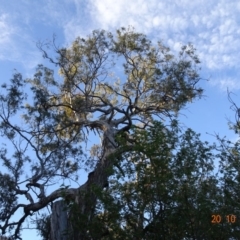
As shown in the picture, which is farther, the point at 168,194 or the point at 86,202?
the point at 86,202

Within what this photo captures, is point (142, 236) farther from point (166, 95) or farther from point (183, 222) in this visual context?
point (166, 95)

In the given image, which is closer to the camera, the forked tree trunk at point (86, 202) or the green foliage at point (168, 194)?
the green foliage at point (168, 194)

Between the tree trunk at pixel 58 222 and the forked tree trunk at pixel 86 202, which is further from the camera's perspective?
the tree trunk at pixel 58 222

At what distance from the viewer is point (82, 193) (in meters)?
8.16

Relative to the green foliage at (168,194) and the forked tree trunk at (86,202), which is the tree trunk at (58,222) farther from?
the green foliage at (168,194)

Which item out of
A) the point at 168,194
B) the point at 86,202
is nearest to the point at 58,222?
the point at 86,202

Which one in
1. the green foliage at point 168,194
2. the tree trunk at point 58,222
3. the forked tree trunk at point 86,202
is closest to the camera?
the green foliage at point 168,194

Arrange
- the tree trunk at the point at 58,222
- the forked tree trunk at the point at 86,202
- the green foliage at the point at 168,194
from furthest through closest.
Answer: the tree trunk at the point at 58,222 < the forked tree trunk at the point at 86,202 < the green foliage at the point at 168,194

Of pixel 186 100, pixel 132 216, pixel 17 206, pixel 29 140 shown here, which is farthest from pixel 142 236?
pixel 186 100

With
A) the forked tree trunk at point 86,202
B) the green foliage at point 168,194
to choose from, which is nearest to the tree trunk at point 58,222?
the forked tree trunk at point 86,202

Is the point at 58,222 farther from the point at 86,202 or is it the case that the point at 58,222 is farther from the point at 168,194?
the point at 168,194

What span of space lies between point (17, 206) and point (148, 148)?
645 centimetres

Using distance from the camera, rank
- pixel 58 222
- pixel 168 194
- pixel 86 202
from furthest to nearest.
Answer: pixel 58 222
pixel 86 202
pixel 168 194

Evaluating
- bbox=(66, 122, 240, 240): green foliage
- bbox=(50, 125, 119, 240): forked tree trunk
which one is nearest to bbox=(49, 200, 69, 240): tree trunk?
bbox=(50, 125, 119, 240): forked tree trunk
